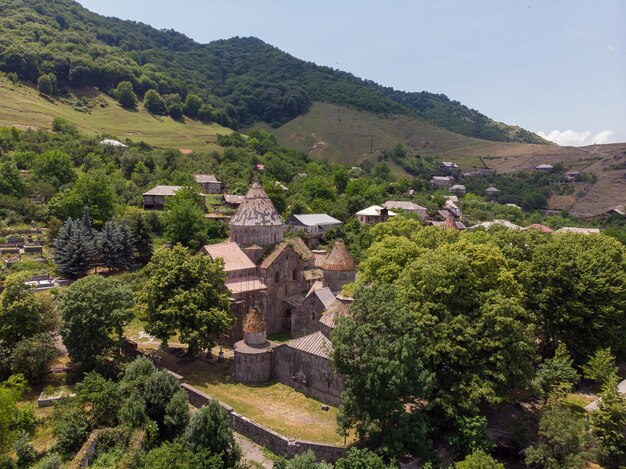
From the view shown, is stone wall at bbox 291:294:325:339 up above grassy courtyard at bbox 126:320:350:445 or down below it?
above

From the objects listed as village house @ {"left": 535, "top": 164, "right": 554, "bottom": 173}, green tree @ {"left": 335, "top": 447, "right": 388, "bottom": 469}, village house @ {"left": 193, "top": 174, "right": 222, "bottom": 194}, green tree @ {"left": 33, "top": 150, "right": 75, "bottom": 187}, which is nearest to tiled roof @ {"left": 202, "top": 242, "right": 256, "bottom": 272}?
green tree @ {"left": 335, "top": 447, "right": 388, "bottom": 469}

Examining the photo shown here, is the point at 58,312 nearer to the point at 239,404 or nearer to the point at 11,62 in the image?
the point at 239,404

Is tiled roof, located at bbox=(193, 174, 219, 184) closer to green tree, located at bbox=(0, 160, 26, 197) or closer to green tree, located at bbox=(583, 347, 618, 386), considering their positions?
green tree, located at bbox=(0, 160, 26, 197)

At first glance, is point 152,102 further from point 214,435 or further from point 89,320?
point 214,435

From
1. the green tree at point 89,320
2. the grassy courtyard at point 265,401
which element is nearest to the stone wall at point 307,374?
the grassy courtyard at point 265,401

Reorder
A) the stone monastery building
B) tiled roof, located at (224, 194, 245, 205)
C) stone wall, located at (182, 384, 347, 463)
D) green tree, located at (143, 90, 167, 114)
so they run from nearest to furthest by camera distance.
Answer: stone wall, located at (182, 384, 347, 463) < the stone monastery building < tiled roof, located at (224, 194, 245, 205) < green tree, located at (143, 90, 167, 114)

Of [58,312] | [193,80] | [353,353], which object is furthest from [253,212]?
[193,80]
